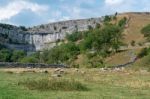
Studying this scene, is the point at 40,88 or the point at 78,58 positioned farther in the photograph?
the point at 78,58

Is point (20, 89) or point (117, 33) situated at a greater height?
point (117, 33)

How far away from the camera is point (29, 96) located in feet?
83.1

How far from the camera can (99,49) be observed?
132500mm

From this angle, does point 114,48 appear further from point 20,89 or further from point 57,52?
point 20,89

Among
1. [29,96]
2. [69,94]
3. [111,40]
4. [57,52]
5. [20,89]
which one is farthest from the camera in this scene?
[57,52]

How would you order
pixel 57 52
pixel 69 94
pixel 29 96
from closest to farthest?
pixel 29 96 → pixel 69 94 → pixel 57 52

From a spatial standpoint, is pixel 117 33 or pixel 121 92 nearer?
pixel 121 92

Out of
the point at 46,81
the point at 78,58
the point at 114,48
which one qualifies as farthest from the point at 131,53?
the point at 46,81

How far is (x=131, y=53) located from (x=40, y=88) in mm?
102609

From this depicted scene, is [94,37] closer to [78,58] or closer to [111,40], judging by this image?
[111,40]

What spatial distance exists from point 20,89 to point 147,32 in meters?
129

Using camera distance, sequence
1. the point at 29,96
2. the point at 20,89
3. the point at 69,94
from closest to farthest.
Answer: the point at 29,96 < the point at 69,94 < the point at 20,89

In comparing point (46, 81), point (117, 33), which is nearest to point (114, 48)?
point (117, 33)

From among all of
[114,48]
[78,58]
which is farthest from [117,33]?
[78,58]
